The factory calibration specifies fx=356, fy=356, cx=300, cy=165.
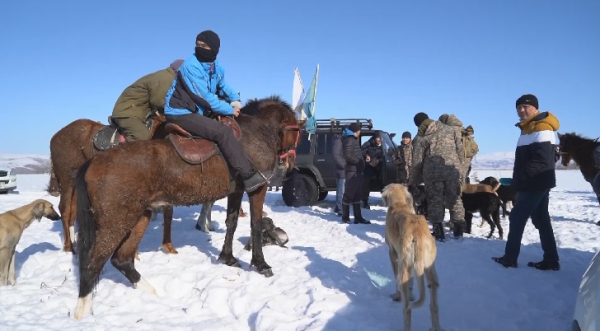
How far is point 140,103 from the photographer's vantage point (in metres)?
5.43

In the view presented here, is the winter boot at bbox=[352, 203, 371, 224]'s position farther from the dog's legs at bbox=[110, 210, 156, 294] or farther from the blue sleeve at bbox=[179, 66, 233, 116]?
the dog's legs at bbox=[110, 210, 156, 294]

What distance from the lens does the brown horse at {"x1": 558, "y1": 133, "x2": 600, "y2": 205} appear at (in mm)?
9539

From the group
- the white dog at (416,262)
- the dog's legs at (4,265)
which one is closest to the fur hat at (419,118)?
the white dog at (416,262)

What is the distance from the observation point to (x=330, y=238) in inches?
263

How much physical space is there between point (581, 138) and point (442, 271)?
26.7ft

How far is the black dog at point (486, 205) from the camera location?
22.6 ft

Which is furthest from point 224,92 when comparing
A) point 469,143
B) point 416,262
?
point 469,143

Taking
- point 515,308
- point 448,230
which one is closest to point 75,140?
point 515,308

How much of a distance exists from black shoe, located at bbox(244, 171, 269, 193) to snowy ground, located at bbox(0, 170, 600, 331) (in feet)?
3.69

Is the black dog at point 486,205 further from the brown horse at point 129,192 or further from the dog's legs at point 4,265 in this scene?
the dog's legs at point 4,265

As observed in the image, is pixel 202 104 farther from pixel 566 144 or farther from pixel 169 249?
pixel 566 144

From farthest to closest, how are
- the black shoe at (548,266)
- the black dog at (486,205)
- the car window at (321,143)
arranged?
1. the car window at (321,143)
2. the black dog at (486,205)
3. the black shoe at (548,266)

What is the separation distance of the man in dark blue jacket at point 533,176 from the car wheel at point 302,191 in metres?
7.20

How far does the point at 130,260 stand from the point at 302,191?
780 cm
